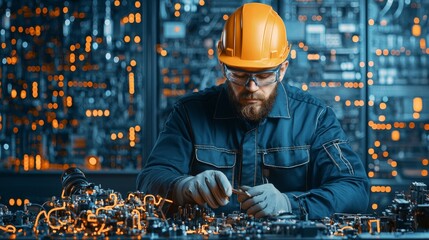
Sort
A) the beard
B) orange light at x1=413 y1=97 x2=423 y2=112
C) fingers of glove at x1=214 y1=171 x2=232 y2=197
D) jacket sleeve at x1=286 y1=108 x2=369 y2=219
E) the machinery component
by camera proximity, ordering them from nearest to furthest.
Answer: the machinery component → fingers of glove at x1=214 y1=171 x2=232 y2=197 → jacket sleeve at x1=286 y1=108 x2=369 y2=219 → the beard → orange light at x1=413 y1=97 x2=423 y2=112

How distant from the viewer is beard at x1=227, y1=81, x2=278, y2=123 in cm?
304

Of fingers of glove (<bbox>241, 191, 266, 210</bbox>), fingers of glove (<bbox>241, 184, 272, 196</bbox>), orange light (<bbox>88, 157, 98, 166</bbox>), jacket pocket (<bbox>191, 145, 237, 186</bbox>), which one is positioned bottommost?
orange light (<bbox>88, 157, 98, 166</bbox>)

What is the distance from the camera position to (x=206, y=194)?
9.07 ft

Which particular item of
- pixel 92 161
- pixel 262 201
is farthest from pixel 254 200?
pixel 92 161

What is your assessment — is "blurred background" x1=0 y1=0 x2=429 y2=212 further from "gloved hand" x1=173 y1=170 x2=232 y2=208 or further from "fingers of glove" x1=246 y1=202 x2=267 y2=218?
"fingers of glove" x1=246 y1=202 x2=267 y2=218

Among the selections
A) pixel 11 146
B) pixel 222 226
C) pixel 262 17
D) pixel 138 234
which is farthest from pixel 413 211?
pixel 11 146

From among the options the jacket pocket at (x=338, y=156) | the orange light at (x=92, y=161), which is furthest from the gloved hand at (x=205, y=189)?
the orange light at (x=92, y=161)

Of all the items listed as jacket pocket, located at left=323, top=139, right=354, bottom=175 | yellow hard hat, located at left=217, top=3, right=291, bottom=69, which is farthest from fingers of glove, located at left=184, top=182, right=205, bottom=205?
jacket pocket, located at left=323, top=139, right=354, bottom=175

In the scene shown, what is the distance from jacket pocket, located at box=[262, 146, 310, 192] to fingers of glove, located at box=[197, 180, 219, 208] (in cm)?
43

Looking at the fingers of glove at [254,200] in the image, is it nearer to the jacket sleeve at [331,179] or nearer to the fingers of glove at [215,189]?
the fingers of glove at [215,189]

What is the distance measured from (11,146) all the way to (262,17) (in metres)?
4.65

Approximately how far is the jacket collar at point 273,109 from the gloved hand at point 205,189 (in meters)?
0.44

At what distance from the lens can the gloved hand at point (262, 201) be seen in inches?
107

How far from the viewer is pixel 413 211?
2312 millimetres
